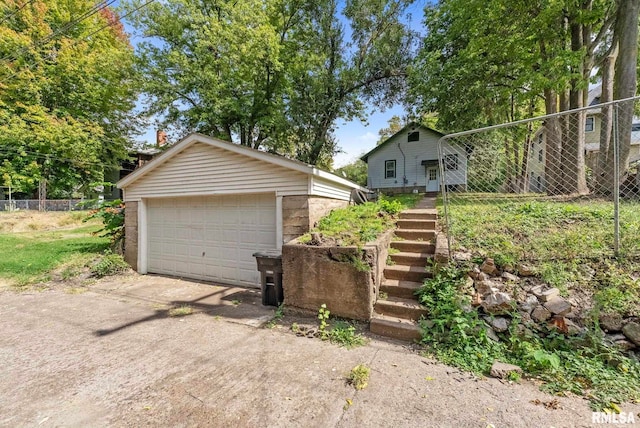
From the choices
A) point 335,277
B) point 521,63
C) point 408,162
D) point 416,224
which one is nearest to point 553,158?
point 521,63

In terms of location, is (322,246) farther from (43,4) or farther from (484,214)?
(43,4)

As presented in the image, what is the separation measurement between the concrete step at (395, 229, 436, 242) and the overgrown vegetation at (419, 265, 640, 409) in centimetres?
141

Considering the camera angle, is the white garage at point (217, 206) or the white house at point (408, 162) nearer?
the white garage at point (217, 206)

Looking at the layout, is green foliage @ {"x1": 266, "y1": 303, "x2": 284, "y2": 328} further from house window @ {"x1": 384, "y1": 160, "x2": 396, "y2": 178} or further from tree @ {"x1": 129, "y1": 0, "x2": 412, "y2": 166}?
house window @ {"x1": 384, "y1": 160, "x2": 396, "y2": 178}

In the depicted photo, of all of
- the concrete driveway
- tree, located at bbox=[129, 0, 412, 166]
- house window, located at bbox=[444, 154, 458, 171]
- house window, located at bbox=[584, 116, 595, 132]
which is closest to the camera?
the concrete driveway

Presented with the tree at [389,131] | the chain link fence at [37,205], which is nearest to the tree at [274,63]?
the chain link fence at [37,205]

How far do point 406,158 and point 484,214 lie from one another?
1416cm

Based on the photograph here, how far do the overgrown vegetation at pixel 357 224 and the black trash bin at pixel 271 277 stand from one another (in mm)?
627

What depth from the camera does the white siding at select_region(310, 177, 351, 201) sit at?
17.2 ft

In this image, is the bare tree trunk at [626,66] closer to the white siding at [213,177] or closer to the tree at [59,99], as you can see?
the white siding at [213,177]

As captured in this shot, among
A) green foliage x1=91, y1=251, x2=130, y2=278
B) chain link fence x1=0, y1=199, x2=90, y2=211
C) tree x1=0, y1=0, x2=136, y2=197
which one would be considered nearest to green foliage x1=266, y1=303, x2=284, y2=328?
green foliage x1=91, y1=251, x2=130, y2=278

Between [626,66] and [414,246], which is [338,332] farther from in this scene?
[626,66]

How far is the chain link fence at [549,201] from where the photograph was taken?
337cm

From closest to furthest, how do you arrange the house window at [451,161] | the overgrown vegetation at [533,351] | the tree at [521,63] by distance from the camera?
1. the overgrown vegetation at [533,351]
2. the house window at [451,161]
3. the tree at [521,63]
